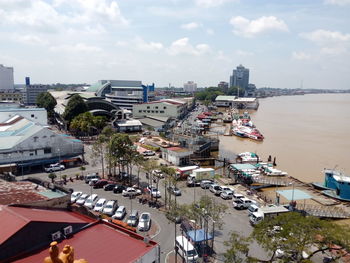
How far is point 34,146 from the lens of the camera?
27766 millimetres

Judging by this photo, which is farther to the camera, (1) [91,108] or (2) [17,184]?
(1) [91,108]

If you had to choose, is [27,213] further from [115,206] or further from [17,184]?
[115,206]

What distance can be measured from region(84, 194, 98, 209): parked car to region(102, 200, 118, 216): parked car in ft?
4.32

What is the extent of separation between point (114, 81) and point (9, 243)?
268 ft

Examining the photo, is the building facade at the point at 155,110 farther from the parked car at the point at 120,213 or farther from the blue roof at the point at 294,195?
the parked car at the point at 120,213

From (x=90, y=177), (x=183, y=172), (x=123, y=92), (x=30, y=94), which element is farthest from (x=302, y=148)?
(x=30, y=94)

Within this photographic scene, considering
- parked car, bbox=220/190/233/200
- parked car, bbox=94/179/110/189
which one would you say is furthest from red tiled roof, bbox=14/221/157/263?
parked car, bbox=94/179/110/189

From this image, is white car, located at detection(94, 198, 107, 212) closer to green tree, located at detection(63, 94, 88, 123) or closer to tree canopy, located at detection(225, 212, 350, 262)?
tree canopy, located at detection(225, 212, 350, 262)

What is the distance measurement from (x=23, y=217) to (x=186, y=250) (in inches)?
280

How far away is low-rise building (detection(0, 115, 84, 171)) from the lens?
26.5m

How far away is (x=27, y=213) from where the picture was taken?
31.6 feet

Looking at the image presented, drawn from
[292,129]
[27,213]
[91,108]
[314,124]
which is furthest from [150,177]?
[314,124]

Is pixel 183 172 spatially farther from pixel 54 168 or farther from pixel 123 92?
pixel 123 92

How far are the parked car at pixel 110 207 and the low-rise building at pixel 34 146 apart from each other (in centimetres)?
A: 1255
